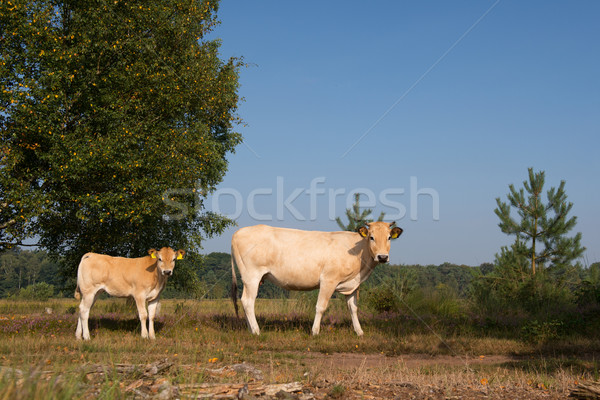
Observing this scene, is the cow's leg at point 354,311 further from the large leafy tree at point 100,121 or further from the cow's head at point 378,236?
the large leafy tree at point 100,121

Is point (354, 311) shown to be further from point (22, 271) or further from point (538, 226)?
point (22, 271)

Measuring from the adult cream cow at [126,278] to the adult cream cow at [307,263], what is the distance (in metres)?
2.02

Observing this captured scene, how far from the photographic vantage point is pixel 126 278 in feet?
44.0

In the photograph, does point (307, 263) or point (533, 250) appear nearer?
point (307, 263)

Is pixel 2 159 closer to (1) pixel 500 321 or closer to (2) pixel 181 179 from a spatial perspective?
(2) pixel 181 179

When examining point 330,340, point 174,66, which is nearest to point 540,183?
point 330,340

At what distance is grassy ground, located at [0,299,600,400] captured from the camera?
5863mm

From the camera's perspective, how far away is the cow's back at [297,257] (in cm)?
1354

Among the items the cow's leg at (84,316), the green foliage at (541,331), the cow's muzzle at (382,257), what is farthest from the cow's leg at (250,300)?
the green foliage at (541,331)

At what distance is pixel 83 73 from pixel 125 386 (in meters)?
15.1

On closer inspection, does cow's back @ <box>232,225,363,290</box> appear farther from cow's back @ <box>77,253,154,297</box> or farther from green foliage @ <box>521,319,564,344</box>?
green foliage @ <box>521,319,564,344</box>

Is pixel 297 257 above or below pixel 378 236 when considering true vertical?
below

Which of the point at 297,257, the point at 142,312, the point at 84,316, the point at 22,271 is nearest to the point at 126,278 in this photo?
the point at 142,312

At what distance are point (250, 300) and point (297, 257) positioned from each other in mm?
1758
